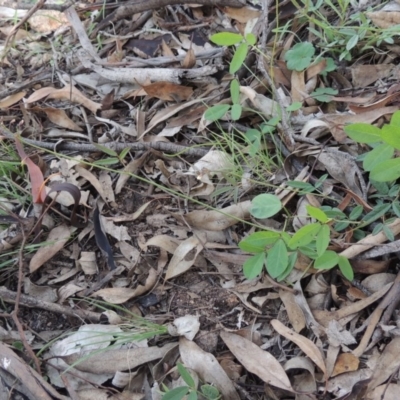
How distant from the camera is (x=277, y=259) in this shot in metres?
1.16

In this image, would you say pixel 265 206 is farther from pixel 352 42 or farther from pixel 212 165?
pixel 352 42

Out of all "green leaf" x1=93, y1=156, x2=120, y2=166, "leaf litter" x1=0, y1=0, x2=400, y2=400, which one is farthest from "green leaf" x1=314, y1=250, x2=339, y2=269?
"green leaf" x1=93, y1=156, x2=120, y2=166

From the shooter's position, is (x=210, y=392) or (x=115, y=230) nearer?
(x=210, y=392)

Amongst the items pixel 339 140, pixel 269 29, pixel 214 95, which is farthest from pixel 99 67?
pixel 339 140

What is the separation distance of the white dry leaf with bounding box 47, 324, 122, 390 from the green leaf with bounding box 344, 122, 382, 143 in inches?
28.9

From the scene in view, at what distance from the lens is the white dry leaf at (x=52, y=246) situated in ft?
4.66

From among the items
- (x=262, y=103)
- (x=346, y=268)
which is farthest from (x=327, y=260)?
(x=262, y=103)

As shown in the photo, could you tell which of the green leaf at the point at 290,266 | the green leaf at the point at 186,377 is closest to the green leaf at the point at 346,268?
the green leaf at the point at 290,266

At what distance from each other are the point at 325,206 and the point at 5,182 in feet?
3.32

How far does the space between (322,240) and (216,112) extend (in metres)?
0.54

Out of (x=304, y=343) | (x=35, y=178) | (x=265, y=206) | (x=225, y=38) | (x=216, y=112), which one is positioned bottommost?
(x=304, y=343)

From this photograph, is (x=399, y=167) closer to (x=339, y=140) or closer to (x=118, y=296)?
(x=339, y=140)

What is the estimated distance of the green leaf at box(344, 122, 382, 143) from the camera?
42.8 inches

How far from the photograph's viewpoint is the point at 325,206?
128 centimetres
